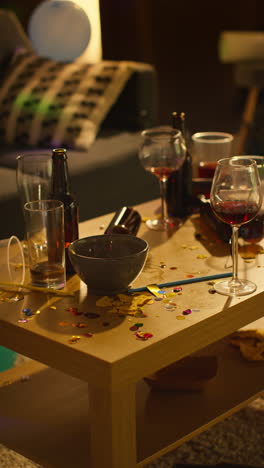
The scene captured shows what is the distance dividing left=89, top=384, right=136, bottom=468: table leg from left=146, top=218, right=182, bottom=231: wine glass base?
2.25 feet

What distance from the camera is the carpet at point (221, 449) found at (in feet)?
5.36

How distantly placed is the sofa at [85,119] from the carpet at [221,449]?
1251mm

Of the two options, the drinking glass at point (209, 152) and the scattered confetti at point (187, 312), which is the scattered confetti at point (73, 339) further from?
the drinking glass at point (209, 152)

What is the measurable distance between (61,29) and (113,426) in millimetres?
2260

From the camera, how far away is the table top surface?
1.22m

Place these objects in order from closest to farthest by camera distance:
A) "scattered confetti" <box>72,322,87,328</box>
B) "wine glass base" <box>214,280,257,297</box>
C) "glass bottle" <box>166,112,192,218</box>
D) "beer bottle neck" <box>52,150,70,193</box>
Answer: "scattered confetti" <box>72,322,87,328</box> < "wine glass base" <box>214,280,257,297</box> < "beer bottle neck" <box>52,150,70,193</box> < "glass bottle" <box>166,112,192,218</box>

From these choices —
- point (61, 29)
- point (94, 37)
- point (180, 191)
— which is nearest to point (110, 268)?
point (180, 191)

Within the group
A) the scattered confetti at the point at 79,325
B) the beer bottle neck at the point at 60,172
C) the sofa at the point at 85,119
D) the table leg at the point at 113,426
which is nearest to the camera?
the table leg at the point at 113,426

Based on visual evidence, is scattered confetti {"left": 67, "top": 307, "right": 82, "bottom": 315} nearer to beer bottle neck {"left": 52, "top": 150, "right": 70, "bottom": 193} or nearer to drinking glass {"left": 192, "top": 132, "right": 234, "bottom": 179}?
beer bottle neck {"left": 52, "top": 150, "right": 70, "bottom": 193}

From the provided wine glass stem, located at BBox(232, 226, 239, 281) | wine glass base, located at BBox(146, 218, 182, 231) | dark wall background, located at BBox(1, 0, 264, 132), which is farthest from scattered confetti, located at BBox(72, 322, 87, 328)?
dark wall background, located at BBox(1, 0, 264, 132)

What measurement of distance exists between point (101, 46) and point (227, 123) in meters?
1.11

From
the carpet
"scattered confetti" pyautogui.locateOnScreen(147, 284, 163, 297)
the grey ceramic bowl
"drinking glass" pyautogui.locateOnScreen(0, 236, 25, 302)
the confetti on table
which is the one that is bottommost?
the carpet

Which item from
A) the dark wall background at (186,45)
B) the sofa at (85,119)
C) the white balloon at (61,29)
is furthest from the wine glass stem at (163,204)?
the dark wall background at (186,45)

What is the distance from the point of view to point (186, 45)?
18.2 feet
